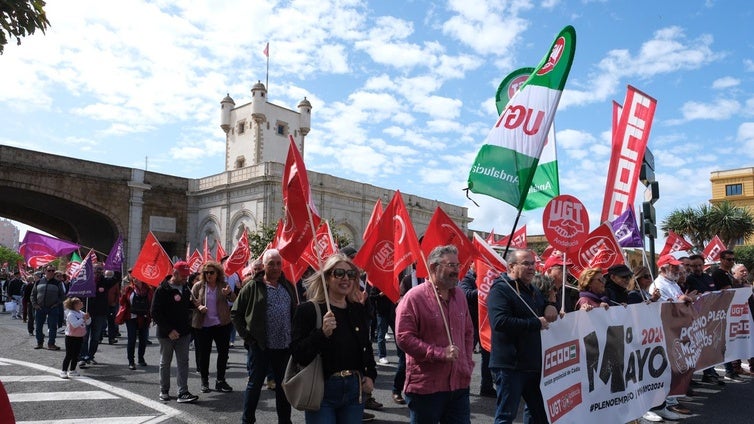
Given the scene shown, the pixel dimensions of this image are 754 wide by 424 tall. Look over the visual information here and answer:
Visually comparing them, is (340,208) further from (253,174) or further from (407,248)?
(407,248)

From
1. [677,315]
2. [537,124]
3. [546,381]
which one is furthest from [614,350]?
[537,124]

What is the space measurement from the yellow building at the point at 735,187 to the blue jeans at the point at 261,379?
2937 inches

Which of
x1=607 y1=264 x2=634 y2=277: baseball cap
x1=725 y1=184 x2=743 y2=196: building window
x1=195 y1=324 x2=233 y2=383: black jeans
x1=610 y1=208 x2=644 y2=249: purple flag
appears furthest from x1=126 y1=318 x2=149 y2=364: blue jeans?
x1=725 y1=184 x2=743 y2=196: building window

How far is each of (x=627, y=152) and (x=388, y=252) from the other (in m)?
4.26

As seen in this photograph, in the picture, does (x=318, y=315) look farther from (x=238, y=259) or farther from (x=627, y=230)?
(x=238, y=259)

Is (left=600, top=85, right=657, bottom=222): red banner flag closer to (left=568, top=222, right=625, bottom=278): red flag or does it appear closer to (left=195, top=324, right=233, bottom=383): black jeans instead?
(left=568, top=222, right=625, bottom=278): red flag

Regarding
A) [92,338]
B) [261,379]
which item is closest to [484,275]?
[261,379]

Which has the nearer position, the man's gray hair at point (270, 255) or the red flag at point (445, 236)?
the man's gray hair at point (270, 255)

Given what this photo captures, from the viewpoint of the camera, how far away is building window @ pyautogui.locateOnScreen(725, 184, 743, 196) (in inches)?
2717

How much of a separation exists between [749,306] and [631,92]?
12.6 feet

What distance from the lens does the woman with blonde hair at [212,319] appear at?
25.2 feet

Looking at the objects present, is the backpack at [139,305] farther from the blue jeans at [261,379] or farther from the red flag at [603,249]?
the red flag at [603,249]

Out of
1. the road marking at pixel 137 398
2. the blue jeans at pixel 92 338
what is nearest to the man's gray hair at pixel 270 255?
the road marking at pixel 137 398

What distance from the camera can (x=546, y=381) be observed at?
184 inches
